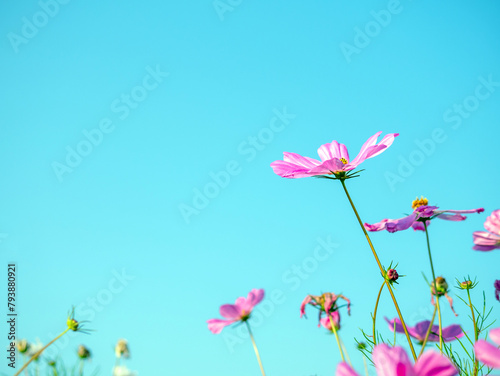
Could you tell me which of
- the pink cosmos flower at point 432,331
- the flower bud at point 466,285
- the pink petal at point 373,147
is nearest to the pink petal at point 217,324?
the pink cosmos flower at point 432,331

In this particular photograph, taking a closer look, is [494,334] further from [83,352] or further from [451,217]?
[83,352]

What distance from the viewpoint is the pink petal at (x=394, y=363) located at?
278 millimetres

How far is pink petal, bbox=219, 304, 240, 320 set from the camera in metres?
0.84

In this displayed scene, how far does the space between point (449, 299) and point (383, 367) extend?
68cm

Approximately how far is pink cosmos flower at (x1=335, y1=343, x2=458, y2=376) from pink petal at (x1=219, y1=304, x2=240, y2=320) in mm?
579

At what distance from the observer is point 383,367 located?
29cm

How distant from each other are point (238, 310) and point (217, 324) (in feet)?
0.18

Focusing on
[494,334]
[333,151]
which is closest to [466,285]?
[333,151]

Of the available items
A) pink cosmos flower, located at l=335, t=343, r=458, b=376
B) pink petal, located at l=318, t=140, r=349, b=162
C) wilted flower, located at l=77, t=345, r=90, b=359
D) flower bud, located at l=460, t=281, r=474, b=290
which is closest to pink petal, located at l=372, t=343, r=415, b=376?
pink cosmos flower, located at l=335, t=343, r=458, b=376

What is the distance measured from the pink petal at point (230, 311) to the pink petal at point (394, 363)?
58 centimetres

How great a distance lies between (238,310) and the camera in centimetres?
86

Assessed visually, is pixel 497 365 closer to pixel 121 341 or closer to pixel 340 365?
pixel 340 365

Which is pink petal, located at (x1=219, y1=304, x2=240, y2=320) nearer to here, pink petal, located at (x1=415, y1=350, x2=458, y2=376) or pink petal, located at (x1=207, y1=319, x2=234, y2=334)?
pink petal, located at (x1=207, y1=319, x2=234, y2=334)

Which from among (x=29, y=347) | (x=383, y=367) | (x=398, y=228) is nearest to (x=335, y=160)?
(x=398, y=228)
